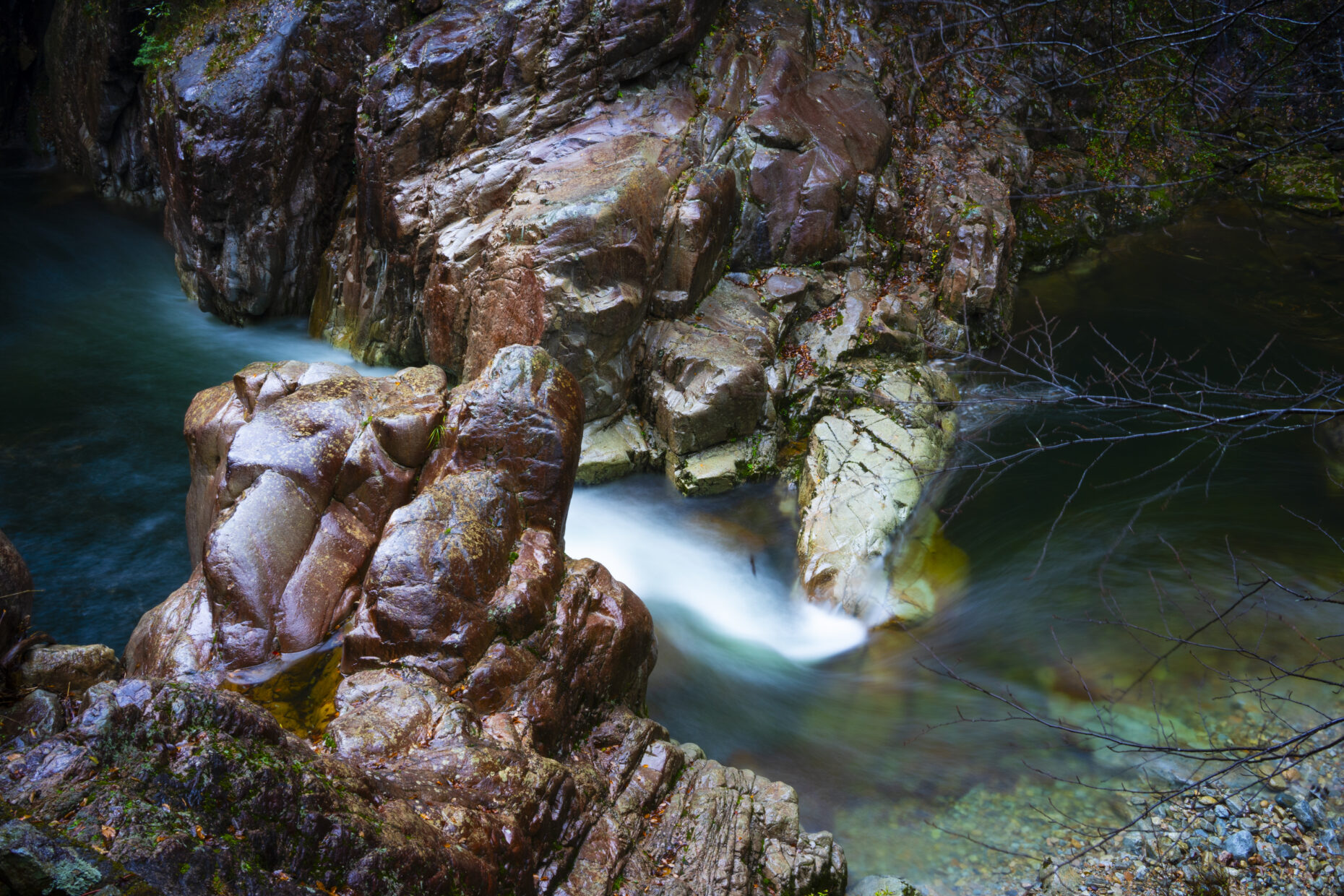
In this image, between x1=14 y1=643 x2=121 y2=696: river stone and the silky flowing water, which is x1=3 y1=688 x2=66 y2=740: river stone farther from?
the silky flowing water

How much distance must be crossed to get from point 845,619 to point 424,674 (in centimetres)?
482

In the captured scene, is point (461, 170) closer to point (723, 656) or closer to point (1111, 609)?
point (723, 656)

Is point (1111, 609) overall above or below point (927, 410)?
below

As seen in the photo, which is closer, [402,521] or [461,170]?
[402,521]

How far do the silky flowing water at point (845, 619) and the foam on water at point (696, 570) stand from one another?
27mm

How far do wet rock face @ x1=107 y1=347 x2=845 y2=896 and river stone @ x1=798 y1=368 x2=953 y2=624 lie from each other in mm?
3058

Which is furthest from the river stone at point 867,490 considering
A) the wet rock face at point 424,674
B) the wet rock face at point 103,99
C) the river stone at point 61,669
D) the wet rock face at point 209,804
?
the wet rock face at point 103,99

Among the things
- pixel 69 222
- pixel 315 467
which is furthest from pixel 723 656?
pixel 69 222

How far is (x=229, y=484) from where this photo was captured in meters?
5.65

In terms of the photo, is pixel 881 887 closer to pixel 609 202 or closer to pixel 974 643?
pixel 974 643

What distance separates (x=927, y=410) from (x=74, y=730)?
30.2 ft

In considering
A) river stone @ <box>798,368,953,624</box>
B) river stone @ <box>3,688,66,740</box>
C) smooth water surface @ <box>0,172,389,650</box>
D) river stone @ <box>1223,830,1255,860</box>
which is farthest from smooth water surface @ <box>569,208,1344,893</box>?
smooth water surface @ <box>0,172,389,650</box>

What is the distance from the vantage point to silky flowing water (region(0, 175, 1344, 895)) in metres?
6.44

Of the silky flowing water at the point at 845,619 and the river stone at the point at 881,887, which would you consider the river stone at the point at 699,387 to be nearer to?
the silky flowing water at the point at 845,619
